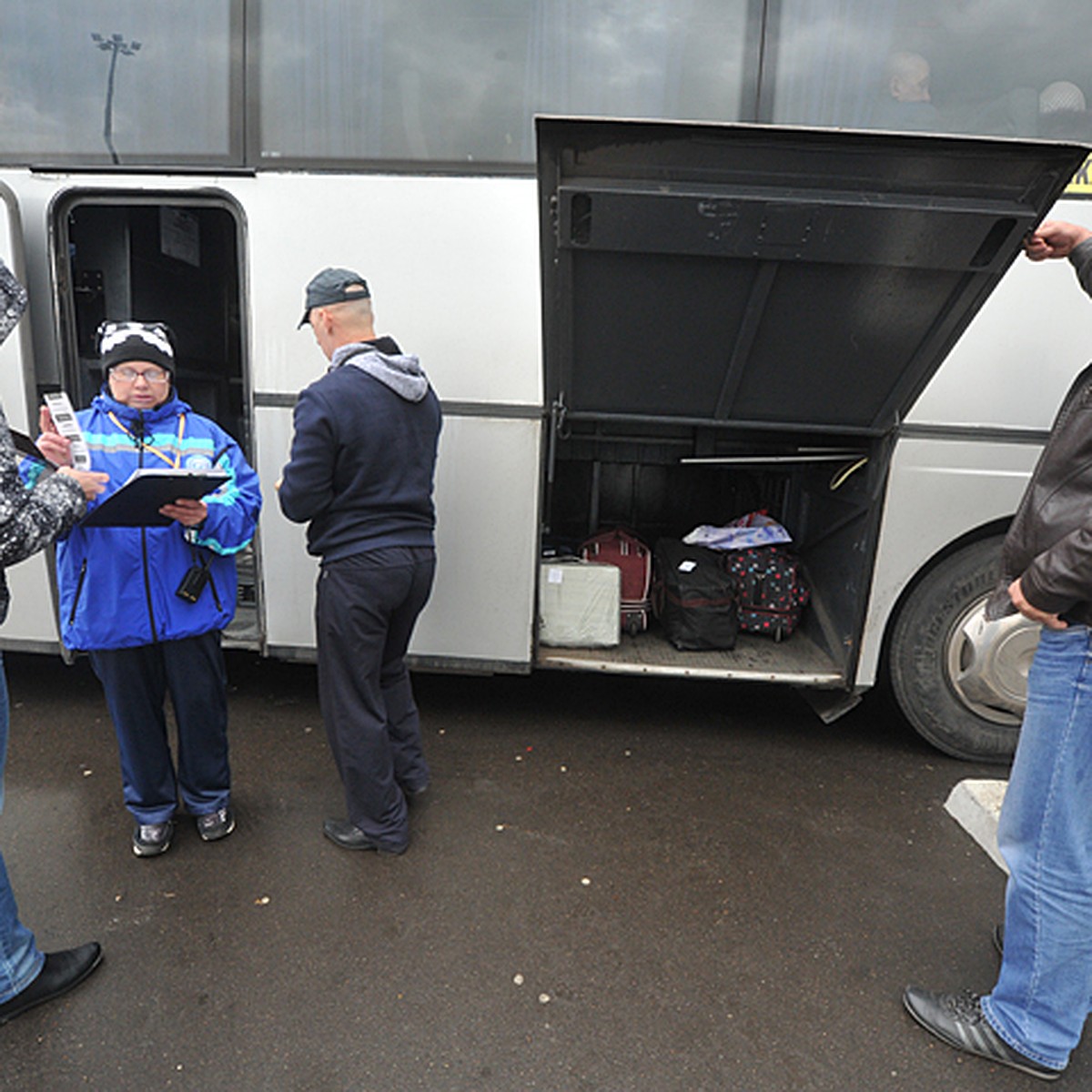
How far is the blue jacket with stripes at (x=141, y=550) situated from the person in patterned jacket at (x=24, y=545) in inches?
17.5

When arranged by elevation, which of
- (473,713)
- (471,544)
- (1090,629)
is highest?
(1090,629)

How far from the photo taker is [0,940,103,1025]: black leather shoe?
194cm

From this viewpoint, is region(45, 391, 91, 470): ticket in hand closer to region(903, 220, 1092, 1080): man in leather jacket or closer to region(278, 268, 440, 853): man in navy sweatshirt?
region(278, 268, 440, 853): man in navy sweatshirt

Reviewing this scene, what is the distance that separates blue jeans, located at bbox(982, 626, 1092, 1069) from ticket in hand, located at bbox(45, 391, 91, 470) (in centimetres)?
245

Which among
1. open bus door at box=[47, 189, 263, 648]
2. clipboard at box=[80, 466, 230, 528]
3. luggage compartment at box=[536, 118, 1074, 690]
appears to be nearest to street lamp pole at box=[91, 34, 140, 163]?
open bus door at box=[47, 189, 263, 648]

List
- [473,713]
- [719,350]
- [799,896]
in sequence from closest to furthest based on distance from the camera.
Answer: [799,896] < [719,350] < [473,713]

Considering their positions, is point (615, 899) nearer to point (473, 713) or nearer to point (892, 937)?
point (892, 937)

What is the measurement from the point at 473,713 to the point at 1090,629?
103 inches

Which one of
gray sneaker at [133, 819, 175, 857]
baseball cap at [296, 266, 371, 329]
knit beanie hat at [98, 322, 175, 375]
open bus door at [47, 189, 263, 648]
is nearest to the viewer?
knit beanie hat at [98, 322, 175, 375]

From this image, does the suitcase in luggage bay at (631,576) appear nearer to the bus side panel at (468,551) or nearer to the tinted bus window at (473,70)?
the bus side panel at (468,551)

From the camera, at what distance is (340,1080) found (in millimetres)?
1807

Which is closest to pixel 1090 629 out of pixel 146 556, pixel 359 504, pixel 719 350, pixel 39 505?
pixel 719 350

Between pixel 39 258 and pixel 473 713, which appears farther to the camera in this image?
pixel 473 713

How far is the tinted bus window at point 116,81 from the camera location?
2.99 m
